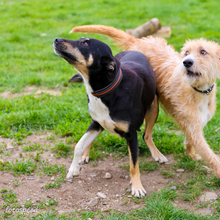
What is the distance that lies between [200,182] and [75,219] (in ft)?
5.50

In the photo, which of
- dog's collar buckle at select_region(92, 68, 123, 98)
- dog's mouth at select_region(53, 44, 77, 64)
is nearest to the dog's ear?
dog's collar buckle at select_region(92, 68, 123, 98)

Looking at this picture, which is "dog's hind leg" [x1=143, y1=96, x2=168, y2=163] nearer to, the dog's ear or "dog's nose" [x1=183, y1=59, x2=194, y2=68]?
"dog's nose" [x1=183, y1=59, x2=194, y2=68]

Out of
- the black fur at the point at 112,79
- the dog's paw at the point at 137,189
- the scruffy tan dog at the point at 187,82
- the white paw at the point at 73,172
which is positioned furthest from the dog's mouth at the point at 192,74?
the white paw at the point at 73,172

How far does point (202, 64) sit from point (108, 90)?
1169mm

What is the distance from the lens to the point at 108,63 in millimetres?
3160

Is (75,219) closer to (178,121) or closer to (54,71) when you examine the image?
(178,121)

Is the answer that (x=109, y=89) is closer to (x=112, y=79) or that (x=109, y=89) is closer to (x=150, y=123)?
(x=112, y=79)

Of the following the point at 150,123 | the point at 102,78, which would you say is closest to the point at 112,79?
the point at 102,78

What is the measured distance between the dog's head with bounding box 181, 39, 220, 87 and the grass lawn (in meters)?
1.28

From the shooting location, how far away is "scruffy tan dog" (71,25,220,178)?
3467mm


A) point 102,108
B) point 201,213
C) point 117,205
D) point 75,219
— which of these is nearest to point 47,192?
point 75,219

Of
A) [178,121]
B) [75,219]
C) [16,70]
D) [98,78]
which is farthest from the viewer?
[16,70]

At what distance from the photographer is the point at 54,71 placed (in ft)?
23.2

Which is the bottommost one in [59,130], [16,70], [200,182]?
[200,182]
